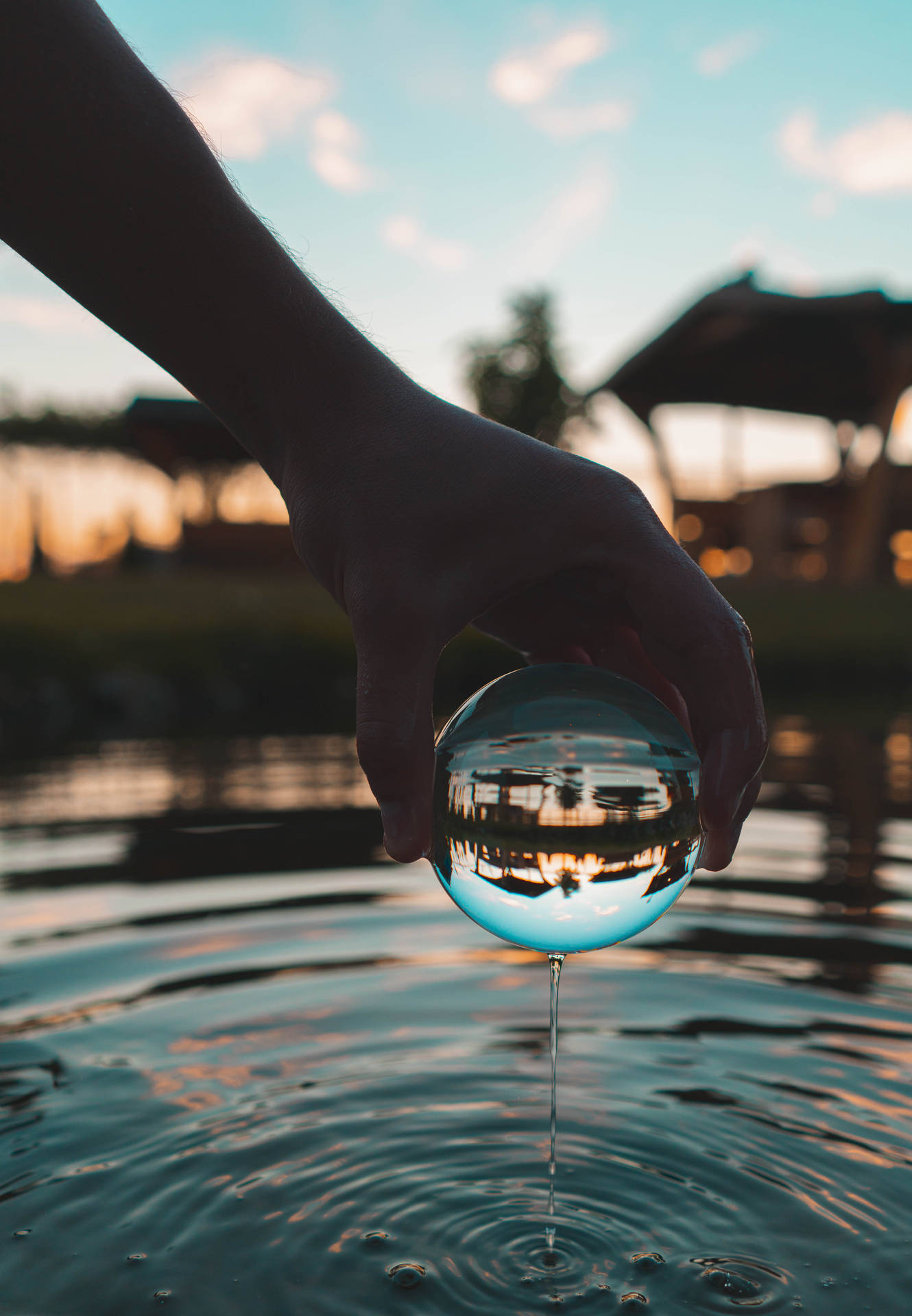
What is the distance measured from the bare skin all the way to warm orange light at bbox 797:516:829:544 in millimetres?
18320

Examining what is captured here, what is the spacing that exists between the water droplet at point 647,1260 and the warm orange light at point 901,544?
17.6 meters

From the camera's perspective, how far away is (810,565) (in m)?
19.9

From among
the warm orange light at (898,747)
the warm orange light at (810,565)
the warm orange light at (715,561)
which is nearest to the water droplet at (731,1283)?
the warm orange light at (898,747)

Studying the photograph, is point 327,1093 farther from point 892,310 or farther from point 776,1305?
point 892,310

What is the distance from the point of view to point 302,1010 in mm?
2480

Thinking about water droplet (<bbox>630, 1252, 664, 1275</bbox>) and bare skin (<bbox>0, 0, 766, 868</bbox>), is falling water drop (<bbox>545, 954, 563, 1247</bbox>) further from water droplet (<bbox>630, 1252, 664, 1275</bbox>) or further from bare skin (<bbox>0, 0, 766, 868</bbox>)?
bare skin (<bbox>0, 0, 766, 868</bbox>)

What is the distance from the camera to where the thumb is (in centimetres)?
134

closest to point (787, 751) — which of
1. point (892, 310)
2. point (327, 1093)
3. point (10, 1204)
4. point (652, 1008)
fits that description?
point (652, 1008)

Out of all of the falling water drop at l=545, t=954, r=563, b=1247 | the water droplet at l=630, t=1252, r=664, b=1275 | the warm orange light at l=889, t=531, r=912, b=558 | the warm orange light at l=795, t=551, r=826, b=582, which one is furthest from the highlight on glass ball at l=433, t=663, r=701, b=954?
the warm orange light at l=795, t=551, r=826, b=582

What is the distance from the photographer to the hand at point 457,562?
1.35 m

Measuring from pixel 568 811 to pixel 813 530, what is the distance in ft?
61.7

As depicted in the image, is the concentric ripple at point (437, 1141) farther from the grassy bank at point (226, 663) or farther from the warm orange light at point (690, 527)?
the warm orange light at point (690, 527)

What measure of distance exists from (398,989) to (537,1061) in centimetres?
52

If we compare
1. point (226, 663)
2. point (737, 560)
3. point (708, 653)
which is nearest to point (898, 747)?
point (226, 663)
